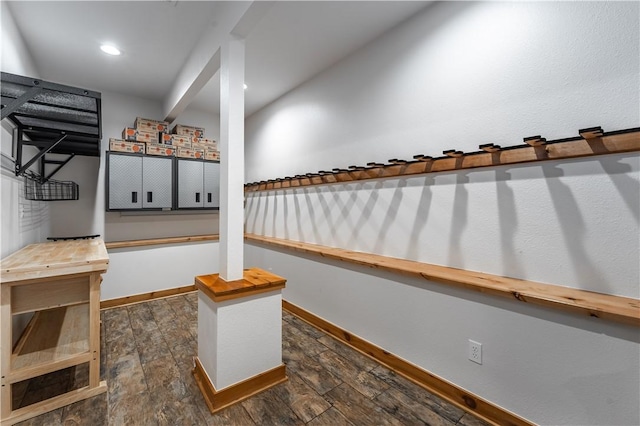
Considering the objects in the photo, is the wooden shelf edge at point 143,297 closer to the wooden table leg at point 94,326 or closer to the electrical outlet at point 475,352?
the wooden table leg at point 94,326

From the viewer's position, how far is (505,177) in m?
1.67

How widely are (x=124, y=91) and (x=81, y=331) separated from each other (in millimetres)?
3117

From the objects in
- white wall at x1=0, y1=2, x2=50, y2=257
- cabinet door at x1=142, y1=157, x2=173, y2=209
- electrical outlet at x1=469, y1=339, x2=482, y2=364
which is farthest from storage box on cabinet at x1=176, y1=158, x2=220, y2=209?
electrical outlet at x1=469, y1=339, x2=482, y2=364

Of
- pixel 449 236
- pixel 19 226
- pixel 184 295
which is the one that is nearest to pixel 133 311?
pixel 184 295

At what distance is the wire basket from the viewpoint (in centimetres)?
241

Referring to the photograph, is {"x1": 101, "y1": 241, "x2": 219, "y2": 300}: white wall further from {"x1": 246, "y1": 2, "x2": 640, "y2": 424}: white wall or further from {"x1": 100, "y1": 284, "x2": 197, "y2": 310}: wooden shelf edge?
{"x1": 246, "y1": 2, "x2": 640, "y2": 424}: white wall

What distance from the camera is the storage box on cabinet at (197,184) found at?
12.5 feet

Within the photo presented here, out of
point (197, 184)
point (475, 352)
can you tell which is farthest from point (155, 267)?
point (475, 352)

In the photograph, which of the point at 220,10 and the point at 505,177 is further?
the point at 220,10

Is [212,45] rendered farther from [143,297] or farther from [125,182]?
[143,297]

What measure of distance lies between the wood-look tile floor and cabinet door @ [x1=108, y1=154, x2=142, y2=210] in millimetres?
1657

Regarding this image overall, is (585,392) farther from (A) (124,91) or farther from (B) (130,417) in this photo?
(A) (124,91)

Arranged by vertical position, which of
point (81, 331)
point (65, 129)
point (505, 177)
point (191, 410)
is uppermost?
point (65, 129)

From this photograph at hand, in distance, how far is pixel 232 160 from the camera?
1.87 m
